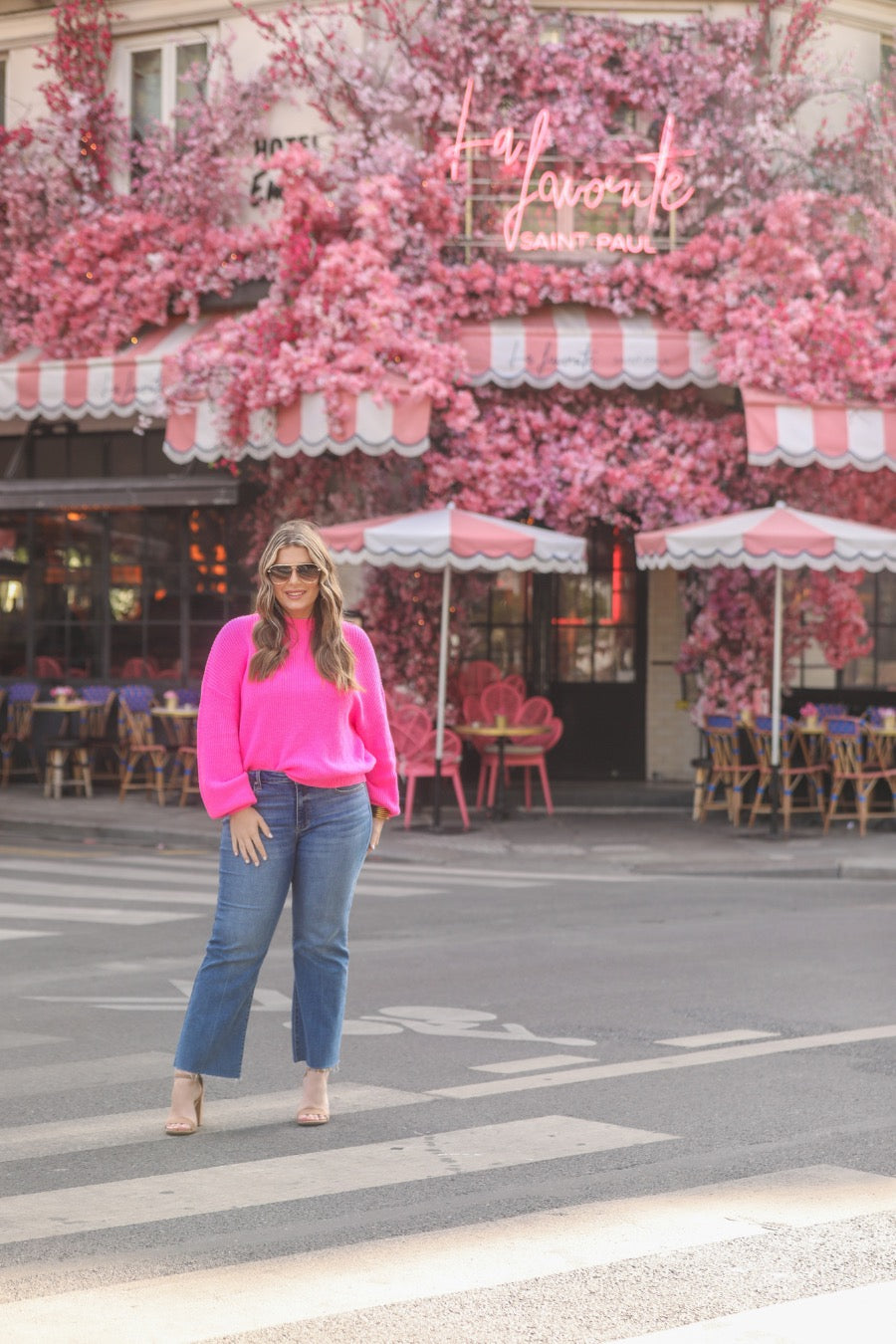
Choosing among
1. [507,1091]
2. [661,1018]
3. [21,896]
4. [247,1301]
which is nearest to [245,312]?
[21,896]

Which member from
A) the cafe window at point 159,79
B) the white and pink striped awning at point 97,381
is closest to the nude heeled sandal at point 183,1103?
the white and pink striped awning at point 97,381

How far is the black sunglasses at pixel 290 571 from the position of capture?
569 cm

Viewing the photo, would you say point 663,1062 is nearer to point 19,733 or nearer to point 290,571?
point 290,571

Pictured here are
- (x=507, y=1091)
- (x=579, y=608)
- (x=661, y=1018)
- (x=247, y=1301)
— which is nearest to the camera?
(x=247, y=1301)

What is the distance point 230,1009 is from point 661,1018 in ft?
8.66

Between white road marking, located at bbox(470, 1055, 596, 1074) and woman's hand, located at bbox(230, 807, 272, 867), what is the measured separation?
5.09 ft

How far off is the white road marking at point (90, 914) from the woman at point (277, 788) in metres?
4.94

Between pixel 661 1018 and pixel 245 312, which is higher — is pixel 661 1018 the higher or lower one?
the lower one

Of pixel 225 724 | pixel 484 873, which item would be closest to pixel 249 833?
pixel 225 724

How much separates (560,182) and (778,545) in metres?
5.31

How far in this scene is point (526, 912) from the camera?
11.3 meters

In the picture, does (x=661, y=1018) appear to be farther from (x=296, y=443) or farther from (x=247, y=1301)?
(x=296, y=443)

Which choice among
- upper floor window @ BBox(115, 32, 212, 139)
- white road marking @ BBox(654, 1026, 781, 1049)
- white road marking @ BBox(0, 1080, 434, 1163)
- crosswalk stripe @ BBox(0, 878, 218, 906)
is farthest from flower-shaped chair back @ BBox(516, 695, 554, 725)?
white road marking @ BBox(0, 1080, 434, 1163)

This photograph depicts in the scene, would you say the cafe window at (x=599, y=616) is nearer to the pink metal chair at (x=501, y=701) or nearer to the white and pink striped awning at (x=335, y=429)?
the pink metal chair at (x=501, y=701)
